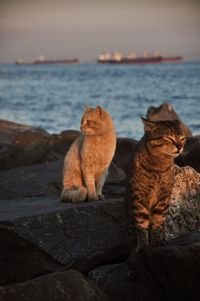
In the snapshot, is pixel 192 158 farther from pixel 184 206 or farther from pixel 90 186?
pixel 184 206

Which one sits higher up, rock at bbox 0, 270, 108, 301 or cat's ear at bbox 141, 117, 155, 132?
cat's ear at bbox 141, 117, 155, 132

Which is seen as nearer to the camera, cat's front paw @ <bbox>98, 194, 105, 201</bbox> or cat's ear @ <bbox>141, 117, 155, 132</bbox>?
cat's ear @ <bbox>141, 117, 155, 132</bbox>

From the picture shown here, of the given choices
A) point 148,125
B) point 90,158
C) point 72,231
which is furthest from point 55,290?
point 90,158

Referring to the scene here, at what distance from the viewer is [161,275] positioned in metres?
6.00

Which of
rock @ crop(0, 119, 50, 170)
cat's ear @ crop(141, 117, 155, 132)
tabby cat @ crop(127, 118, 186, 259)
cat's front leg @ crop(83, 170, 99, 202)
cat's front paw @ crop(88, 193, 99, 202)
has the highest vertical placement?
cat's ear @ crop(141, 117, 155, 132)

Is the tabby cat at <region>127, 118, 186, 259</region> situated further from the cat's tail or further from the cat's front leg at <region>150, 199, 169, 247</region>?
the cat's tail

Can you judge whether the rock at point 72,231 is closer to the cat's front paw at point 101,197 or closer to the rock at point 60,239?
the rock at point 60,239

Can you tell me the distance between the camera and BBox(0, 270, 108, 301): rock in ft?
16.9

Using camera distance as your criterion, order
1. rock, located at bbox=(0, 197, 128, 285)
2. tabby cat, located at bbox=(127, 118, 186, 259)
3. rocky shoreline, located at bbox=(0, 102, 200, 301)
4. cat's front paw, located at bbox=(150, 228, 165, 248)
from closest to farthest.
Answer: rocky shoreline, located at bbox=(0, 102, 200, 301) → tabby cat, located at bbox=(127, 118, 186, 259) → cat's front paw, located at bbox=(150, 228, 165, 248) → rock, located at bbox=(0, 197, 128, 285)

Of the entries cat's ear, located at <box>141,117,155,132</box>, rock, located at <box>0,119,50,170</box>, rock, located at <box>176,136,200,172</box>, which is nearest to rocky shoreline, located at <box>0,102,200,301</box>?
cat's ear, located at <box>141,117,155,132</box>

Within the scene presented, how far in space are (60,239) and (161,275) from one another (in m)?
1.62

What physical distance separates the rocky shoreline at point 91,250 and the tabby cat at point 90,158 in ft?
0.72

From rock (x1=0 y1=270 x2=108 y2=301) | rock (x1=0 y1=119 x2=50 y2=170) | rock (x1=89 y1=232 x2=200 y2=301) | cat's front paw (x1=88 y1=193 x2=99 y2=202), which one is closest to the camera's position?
rock (x1=0 y1=270 x2=108 y2=301)

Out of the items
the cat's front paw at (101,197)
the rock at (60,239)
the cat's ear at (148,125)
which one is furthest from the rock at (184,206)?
the cat's ear at (148,125)
